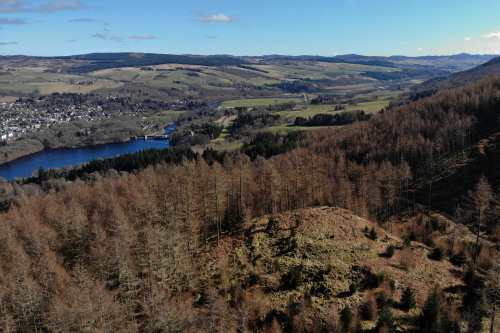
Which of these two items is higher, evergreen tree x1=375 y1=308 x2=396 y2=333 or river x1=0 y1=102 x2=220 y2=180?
evergreen tree x1=375 y1=308 x2=396 y2=333

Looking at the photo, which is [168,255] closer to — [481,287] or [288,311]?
[288,311]

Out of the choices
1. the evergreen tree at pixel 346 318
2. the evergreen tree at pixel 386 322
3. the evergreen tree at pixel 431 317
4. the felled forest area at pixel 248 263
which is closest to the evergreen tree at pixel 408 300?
the felled forest area at pixel 248 263

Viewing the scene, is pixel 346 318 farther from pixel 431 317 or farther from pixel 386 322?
pixel 431 317

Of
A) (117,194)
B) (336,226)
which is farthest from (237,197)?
(117,194)

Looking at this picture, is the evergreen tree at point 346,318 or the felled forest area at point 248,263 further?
the felled forest area at point 248,263

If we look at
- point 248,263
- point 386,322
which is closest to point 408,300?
point 386,322

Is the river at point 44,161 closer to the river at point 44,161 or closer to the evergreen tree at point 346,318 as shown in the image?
the river at point 44,161

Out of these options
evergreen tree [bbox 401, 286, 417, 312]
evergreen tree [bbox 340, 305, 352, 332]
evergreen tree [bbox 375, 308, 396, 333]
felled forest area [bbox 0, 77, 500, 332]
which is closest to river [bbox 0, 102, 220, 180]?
felled forest area [bbox 0, 77, 500, 332]

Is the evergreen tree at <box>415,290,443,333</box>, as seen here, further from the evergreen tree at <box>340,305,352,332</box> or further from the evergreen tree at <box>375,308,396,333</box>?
the evergreen tree at <box>340,305,352,332</box>
